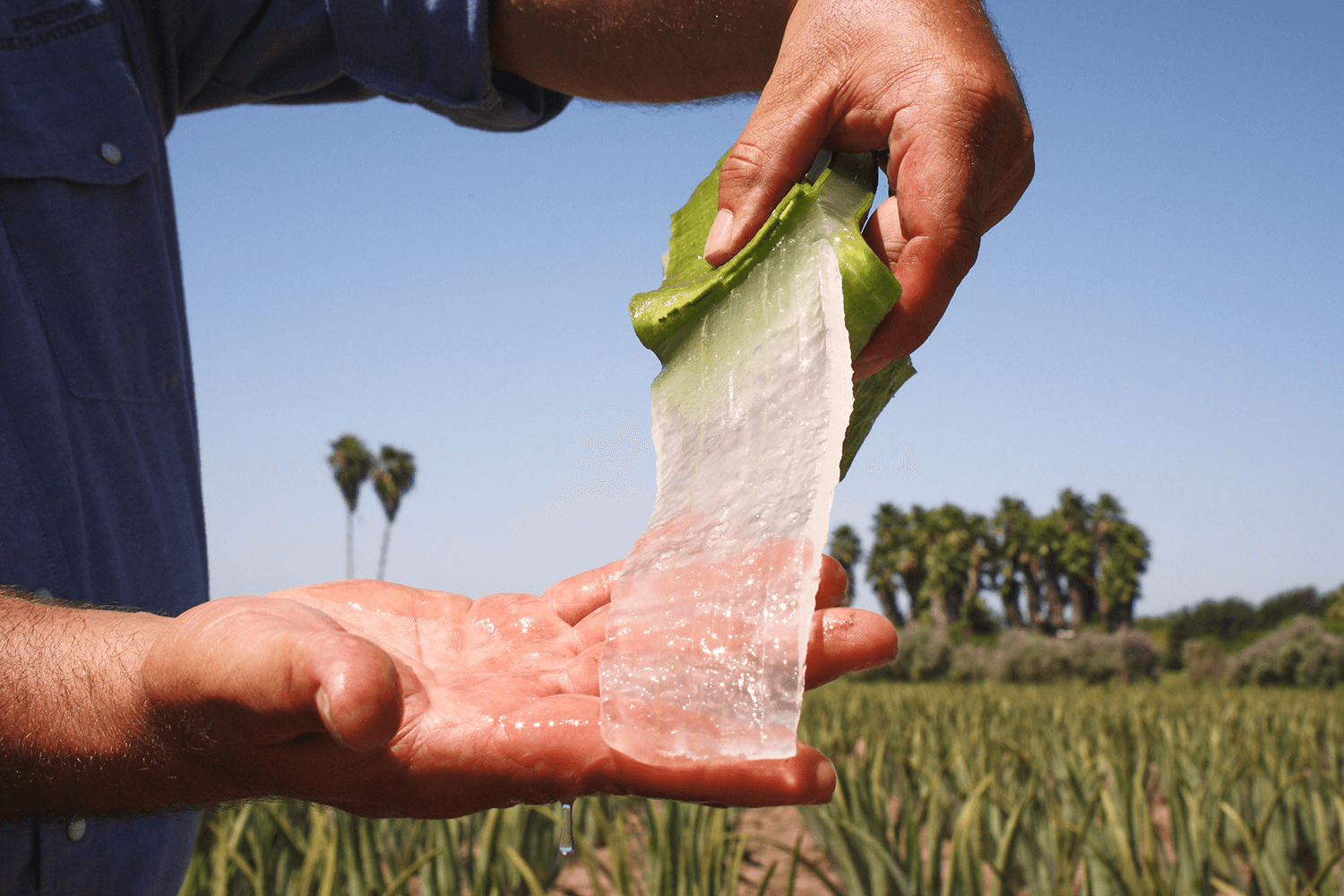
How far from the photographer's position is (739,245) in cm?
128

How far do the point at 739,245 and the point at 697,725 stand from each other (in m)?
0.72

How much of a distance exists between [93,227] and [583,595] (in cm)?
109

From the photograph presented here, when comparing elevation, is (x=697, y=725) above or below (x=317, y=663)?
below

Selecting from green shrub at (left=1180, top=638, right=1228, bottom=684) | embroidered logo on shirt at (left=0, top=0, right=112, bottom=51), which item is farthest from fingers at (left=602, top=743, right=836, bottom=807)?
green shrub at (left=1180, top=638, right=1228, bottom=684)

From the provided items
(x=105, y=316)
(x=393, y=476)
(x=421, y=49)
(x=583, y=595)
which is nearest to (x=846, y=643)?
(x=583, y=595)

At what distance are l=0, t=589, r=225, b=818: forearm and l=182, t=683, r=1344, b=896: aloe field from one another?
106cm

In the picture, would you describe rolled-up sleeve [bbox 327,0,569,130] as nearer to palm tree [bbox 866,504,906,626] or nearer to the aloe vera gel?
the aloe vera gel

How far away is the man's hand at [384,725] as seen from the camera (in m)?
0.77

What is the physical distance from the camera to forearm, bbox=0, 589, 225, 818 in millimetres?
937

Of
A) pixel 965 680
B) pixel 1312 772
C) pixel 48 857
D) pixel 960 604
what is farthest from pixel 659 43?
pixel 960 604

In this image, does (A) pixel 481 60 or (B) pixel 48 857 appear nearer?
(B) pixel 48 857

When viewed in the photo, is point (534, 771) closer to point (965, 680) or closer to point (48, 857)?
point (48, 857)

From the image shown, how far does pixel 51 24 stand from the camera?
1470 mm

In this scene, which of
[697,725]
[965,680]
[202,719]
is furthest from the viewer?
[965,680]
